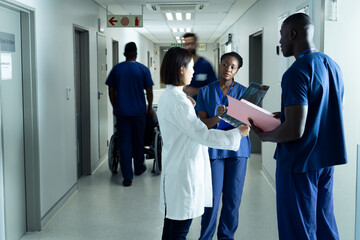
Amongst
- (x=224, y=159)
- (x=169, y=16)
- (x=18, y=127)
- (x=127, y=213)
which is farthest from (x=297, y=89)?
(x=169, y=16)

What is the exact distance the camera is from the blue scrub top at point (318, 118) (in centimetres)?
179

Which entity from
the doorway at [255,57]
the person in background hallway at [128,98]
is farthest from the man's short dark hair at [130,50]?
the doorway at [255,57]

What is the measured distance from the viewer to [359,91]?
273cm

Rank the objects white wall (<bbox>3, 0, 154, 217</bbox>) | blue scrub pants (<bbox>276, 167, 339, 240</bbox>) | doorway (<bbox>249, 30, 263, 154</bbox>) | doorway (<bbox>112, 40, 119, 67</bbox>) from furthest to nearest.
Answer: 1. doorway (<bbox>112, 40, 119, 67</bbox>)
2. doorway (<bbox>249, 30, 263, 154</bbox>)
3. white wall (<bbox>3, 0, 154, 217</bbox>)
4. blue scrub pants (<bbox>276, 167, 339, 240</bbox>)

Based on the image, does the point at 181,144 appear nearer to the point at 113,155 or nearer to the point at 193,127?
the point at 193,127

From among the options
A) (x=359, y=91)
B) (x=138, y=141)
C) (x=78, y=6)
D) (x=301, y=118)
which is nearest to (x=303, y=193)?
(x=301, y=118)

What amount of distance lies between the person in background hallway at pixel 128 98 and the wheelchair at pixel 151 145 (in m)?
0.27

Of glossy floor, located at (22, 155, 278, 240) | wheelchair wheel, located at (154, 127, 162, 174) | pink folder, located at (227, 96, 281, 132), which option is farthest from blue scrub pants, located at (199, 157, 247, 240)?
wheelchair wheel, located at (154, 127, 162, 174)

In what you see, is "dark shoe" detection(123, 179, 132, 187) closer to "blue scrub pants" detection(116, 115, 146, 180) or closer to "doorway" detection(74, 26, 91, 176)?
"blue scrub pants" detection(116, 115, 146, 180)

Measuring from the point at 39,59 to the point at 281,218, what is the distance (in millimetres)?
2391

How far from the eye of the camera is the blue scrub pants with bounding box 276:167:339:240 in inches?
73.9

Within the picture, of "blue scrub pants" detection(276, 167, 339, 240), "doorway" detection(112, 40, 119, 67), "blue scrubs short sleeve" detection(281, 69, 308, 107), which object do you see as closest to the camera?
"blue scrubs short sleeve" detection(281, 69, 308, 107)

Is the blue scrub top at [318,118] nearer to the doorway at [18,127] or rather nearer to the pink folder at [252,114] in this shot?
the pink folder at [252,114]

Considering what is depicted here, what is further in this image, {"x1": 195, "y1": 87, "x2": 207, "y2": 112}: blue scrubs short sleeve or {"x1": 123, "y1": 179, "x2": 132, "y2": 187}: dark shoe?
{"x1": 123, "y1": 179, "x2": 132, "y2": 187}: dark shoe
